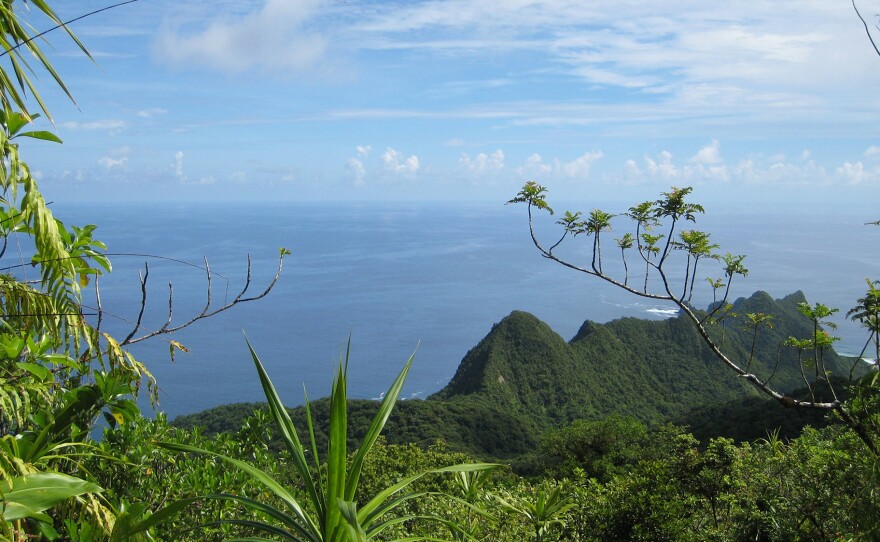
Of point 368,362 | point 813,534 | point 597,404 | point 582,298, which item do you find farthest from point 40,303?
point 582,298

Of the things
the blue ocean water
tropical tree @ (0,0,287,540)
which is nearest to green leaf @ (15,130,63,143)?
tropical tree @ (0,0,287,540)

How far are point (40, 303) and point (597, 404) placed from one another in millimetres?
36325

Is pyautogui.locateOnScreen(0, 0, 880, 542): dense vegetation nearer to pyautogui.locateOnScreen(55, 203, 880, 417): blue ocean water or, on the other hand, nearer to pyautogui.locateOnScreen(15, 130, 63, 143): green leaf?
pyautogui.locateOnScreen(15, 130, 63, 143): green leaf

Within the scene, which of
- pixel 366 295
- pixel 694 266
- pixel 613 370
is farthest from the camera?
pixel 366 295

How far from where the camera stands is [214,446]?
2.63 m

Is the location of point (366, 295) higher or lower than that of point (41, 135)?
lower

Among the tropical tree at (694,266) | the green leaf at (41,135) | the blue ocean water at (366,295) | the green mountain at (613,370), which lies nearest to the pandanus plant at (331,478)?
the green leaf at (41,135)

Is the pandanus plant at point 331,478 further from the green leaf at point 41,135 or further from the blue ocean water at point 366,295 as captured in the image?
the blue ocean water at point 366,295

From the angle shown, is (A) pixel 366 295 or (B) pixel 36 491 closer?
(B) pixel 36 491

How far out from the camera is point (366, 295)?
7000 cm

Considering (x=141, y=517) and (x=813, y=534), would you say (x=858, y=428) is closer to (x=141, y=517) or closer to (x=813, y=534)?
(x=813, y=534)

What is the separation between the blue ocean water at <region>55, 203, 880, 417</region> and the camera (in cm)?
4641

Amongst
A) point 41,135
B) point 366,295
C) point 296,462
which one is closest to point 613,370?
point 366,295

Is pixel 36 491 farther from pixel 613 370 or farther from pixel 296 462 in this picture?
pixel 613 370
